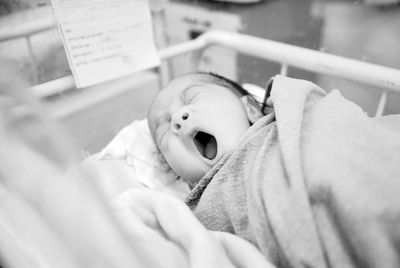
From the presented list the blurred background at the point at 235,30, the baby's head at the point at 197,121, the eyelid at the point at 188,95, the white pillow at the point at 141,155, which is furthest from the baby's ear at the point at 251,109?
the blurred background at the point at 235,30

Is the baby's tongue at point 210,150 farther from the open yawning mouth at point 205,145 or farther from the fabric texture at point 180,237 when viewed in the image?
the fabric texture at point 180,237

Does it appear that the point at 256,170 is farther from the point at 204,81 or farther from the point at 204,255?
the point at 204,81

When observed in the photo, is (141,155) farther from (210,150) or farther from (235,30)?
(235,30)

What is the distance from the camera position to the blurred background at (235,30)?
0.74 meters

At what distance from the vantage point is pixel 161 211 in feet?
1.50

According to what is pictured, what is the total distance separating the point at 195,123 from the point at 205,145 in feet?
0.29

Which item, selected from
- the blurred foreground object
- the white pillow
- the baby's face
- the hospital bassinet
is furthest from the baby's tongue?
the blurred foreground object

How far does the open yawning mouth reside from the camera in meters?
0.68

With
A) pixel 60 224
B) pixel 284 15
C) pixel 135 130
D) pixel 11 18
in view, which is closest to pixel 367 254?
pixel 60 224

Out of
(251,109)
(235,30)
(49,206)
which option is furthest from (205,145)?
(235,30)

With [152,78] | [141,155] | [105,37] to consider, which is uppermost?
[105,37]

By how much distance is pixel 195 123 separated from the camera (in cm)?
62

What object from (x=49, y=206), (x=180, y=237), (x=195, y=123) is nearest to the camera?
(x=49, y=206)

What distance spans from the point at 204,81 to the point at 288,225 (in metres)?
0.42
